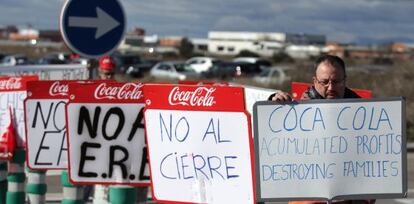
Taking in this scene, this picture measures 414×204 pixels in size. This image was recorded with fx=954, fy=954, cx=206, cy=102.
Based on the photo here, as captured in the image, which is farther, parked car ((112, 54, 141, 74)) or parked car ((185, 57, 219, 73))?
parked car ((112, 54, 141, 74))

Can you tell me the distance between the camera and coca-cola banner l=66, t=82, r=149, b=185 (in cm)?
681

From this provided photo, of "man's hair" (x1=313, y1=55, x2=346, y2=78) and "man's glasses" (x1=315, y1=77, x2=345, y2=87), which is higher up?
"man's hair" (x1=313, y1=55, x2=346, y2=78)

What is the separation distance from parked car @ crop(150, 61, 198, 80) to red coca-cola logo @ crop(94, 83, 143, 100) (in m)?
40.4

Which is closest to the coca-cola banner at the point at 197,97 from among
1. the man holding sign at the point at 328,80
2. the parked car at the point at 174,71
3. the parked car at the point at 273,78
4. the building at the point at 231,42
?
the man holding sign at the point at 328,80

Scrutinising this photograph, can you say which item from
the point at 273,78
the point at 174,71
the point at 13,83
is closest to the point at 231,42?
the point at 174,71

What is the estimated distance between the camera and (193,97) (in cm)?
583

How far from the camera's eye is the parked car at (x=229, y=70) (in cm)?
4806

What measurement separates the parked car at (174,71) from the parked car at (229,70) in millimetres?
922

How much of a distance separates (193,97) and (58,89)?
7.29 feet

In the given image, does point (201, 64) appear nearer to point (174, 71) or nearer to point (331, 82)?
point (174, 71)

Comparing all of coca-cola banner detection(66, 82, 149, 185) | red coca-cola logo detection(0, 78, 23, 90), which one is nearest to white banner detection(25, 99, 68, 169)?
coca-cola banner detection(66, 82, 149, 185)

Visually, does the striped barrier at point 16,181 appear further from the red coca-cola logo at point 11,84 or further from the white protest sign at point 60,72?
the white protest sign at point 60,72

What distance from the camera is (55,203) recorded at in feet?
39.9

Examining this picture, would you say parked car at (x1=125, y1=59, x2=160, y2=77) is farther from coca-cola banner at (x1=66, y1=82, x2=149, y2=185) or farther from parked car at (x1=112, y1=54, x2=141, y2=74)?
coca-cola banner at (x1=66, y1=82, x2=149, y2=185)
